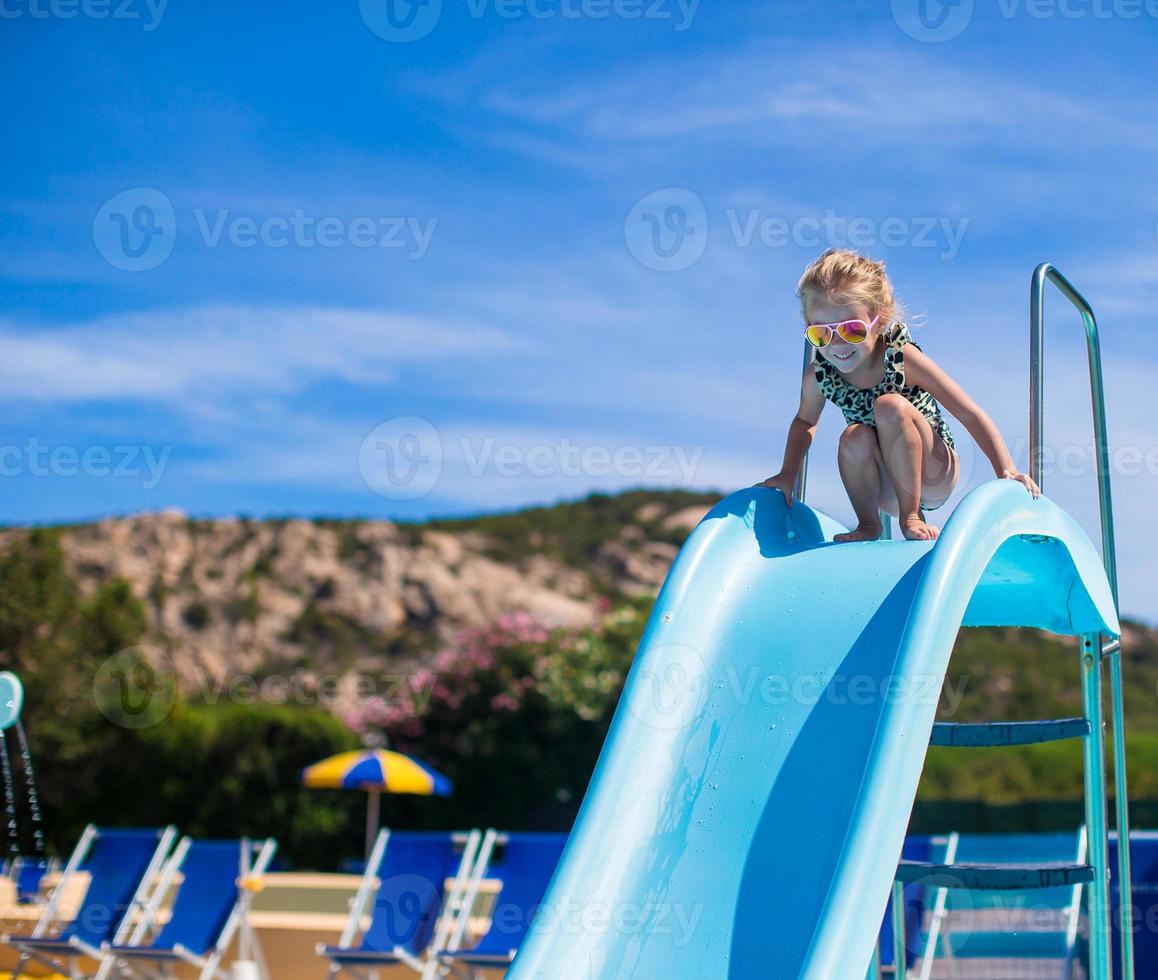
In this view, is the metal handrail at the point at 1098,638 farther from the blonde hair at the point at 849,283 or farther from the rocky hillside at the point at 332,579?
the rocky hillside at the point at 332,579

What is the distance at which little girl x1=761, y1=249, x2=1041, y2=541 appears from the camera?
4383 millimetres

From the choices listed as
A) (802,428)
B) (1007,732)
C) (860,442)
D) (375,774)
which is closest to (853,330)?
(860,442)

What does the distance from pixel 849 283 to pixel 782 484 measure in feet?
2.36

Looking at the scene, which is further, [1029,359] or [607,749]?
[1029,359]

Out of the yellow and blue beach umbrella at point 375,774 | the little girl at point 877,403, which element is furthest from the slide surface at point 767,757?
the yellow and blue beach umbrella at point 375,774

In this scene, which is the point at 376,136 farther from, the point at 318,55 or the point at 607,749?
the point at 607,749

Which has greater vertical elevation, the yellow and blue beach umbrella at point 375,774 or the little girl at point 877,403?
the yellow and blue beach umbrella at point 375,774

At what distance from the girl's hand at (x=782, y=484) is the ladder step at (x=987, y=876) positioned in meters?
1.29

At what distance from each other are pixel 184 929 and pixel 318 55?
12568 millimetres

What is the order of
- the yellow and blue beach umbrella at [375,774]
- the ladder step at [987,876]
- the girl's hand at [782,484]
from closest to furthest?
the ladder step at [987,876] < the girl's hand at [782,484] < the yellow and blue beach umbrella at [375,774]

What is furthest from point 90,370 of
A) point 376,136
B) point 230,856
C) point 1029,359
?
point 1029,359

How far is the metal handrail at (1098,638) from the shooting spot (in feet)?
13.9

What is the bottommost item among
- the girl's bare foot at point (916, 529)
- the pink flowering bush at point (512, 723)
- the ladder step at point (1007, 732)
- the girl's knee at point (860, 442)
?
the ladder step at point (1007, 732)

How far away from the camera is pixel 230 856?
344 inches
